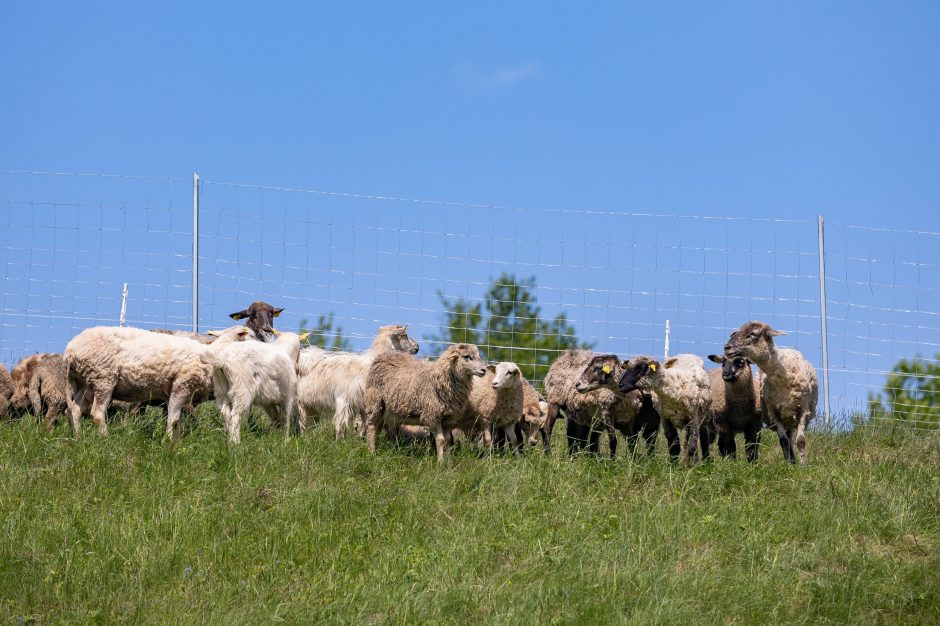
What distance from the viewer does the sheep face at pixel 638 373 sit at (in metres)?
11.6

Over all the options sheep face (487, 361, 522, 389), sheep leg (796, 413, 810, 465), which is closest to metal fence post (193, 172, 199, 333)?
sheep face (487, 361, 522, 389)

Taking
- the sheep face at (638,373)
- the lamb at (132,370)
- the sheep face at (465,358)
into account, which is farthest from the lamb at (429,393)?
the lamb at (132,370)

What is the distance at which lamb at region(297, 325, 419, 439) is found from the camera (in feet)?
43.3

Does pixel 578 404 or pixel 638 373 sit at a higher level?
pixel 638 373

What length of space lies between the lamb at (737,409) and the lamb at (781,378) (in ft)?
0.83

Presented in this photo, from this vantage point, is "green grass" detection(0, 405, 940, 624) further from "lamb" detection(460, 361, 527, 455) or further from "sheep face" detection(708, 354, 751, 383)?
"sheep face" detection(708, 354, 751, 383)

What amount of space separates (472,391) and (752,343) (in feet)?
10.2

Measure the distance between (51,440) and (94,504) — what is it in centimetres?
191

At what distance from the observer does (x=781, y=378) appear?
1210 centimetres

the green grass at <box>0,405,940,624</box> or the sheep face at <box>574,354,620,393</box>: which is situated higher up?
the sheep face at <box>574,354,620,393</box>

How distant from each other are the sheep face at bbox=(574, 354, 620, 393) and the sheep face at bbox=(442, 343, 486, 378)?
107 centimetres

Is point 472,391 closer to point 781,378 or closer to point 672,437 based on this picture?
point 672,437

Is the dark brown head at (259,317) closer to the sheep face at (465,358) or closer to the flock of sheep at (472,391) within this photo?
the flock of sheep at (472,391)

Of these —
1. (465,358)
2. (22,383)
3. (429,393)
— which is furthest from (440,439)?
(22,383)
